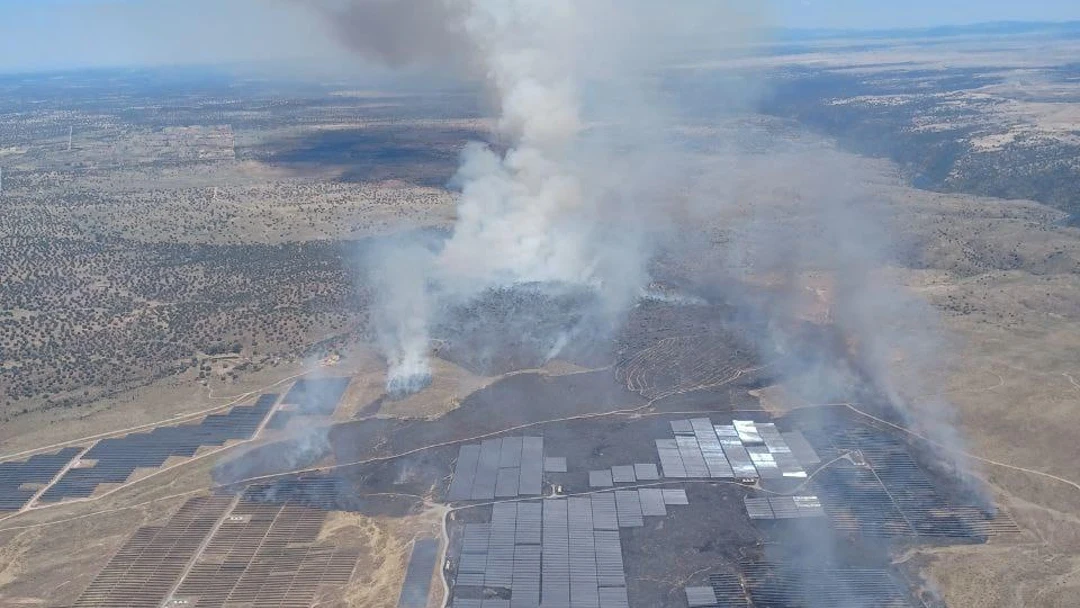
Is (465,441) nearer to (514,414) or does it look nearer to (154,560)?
(514,414)

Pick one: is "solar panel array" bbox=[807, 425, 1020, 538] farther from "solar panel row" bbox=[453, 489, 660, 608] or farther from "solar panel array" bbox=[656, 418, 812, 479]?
"solar panel row" bbox=[453, 489, 660, 608]

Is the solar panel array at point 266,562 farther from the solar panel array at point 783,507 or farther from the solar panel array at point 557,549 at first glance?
the solar panel array at point 783,507

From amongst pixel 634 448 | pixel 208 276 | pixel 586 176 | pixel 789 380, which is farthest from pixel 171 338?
pixel 586 176

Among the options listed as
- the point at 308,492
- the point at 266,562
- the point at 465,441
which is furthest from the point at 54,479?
the point at 465,441

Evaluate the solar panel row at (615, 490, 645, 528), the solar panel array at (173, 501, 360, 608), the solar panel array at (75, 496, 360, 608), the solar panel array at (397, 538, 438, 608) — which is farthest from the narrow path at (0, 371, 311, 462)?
the solar panel row at (615, 490, 645, 528)

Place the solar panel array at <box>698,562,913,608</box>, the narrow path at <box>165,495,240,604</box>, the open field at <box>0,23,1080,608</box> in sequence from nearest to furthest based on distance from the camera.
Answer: the solar panel array at <box>698,562,913,608</box> → the narrow path at <box>165,495,240,604</box> → the open field at <box>0,23,1080,608</box>

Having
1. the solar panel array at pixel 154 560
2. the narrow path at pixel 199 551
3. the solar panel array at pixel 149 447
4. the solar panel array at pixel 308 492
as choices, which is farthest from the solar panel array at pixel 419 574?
the solar panel array at pixel 149 447
